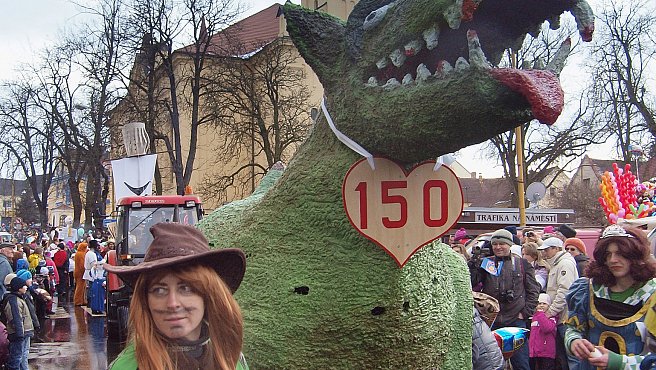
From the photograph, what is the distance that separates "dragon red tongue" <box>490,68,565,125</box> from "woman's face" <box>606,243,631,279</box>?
1.65 metres

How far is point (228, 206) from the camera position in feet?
11.8

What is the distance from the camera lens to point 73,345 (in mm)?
10000

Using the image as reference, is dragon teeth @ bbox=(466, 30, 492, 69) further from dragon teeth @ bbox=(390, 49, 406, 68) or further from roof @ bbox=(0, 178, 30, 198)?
roof @ bbox=(0, 178, 30, 198)

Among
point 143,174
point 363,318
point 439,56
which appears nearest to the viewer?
point 439,56

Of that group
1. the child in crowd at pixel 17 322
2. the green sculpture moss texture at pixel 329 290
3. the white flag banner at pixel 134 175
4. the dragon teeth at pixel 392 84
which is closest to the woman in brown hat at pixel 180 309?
the green sculpture moss texture at pixel 329 290

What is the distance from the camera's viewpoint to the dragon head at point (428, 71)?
2012 mm

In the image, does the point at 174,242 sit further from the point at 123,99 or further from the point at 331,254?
the point at 123,99

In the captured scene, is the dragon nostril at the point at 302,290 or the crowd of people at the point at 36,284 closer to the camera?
the dragon nostril at the point at 302,290

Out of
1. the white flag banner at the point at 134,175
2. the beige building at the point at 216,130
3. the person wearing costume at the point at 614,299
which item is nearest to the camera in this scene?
the person wearing costume at the point at 614,299

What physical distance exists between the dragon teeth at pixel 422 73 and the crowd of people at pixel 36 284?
5.55 metres

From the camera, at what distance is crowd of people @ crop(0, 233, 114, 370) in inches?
274

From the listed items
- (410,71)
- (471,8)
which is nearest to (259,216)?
(410,71)

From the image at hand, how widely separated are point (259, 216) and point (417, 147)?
82 cm

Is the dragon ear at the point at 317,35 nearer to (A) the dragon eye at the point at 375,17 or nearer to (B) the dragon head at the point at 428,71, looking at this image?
(B) the dragon head at the point at 428,71
